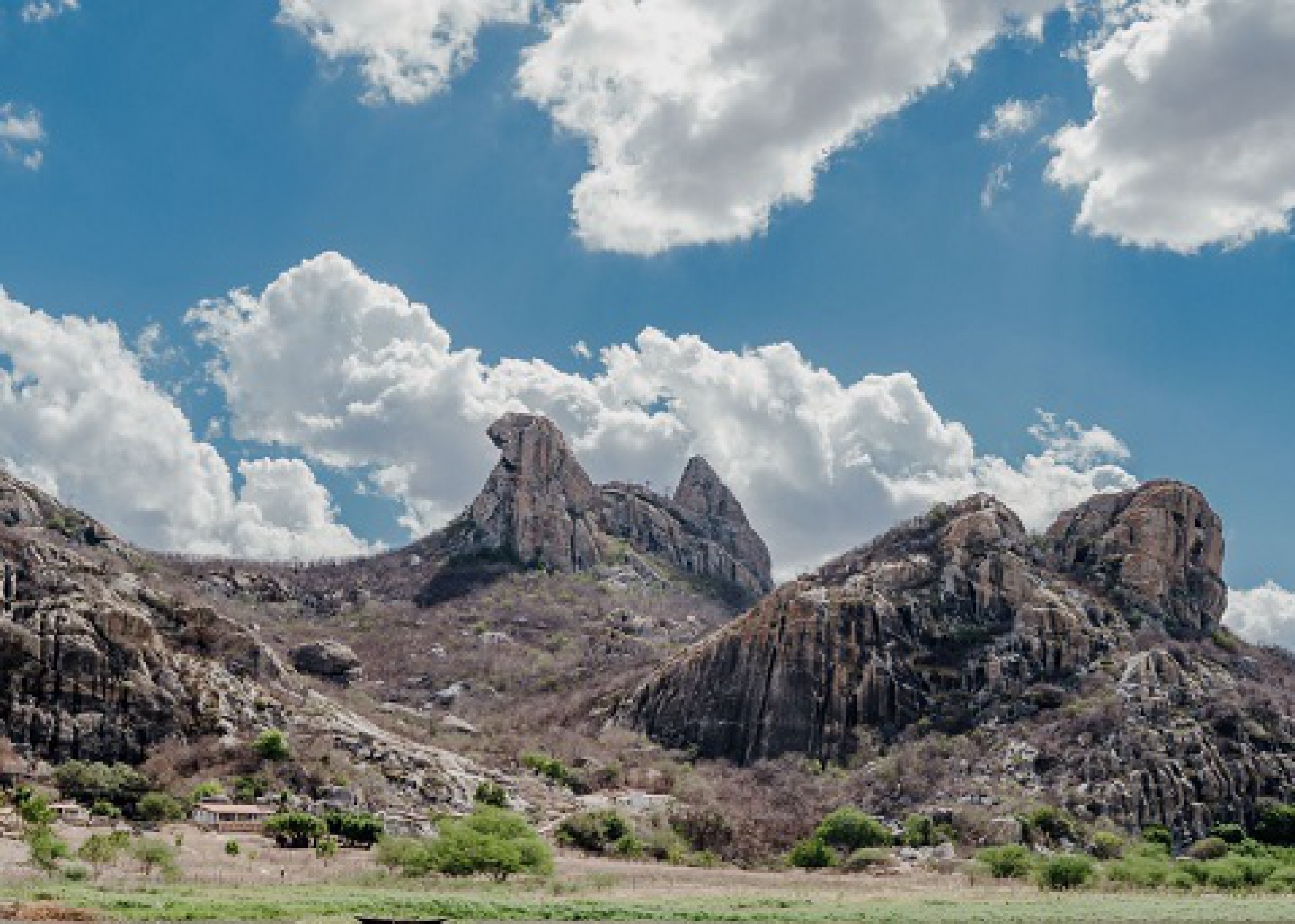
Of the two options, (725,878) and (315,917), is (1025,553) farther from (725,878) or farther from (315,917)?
(315,917)

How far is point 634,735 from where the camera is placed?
491 feet

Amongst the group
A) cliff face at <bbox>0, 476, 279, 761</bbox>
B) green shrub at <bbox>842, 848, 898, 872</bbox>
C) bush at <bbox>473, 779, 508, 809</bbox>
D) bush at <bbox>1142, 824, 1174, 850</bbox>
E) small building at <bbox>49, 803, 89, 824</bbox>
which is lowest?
green shrub at <bbox>842, 848, 898, 872</bbox>

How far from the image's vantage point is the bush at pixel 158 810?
8475cm

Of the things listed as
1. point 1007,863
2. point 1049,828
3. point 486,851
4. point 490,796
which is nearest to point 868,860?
point 1007,863

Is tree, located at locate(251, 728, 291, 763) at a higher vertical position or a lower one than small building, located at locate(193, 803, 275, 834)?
higher

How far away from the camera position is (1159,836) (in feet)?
351

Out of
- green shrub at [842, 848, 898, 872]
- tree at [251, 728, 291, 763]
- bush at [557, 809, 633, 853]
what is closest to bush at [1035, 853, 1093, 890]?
green shrub at [842, 848, 898, 872]

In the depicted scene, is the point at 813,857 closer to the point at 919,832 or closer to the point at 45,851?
the point at 919,832

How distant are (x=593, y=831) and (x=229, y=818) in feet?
90.0

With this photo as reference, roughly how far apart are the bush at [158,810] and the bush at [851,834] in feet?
169

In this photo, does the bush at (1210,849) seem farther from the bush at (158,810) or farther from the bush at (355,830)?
the bush at (158,810)

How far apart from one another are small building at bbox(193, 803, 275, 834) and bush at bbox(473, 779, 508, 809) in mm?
20217

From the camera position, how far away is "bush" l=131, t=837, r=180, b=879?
2340 inches

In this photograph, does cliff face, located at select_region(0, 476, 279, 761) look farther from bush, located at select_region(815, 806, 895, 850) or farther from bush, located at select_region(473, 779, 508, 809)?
bush, located at select_region(815, 806, 895, 850)
